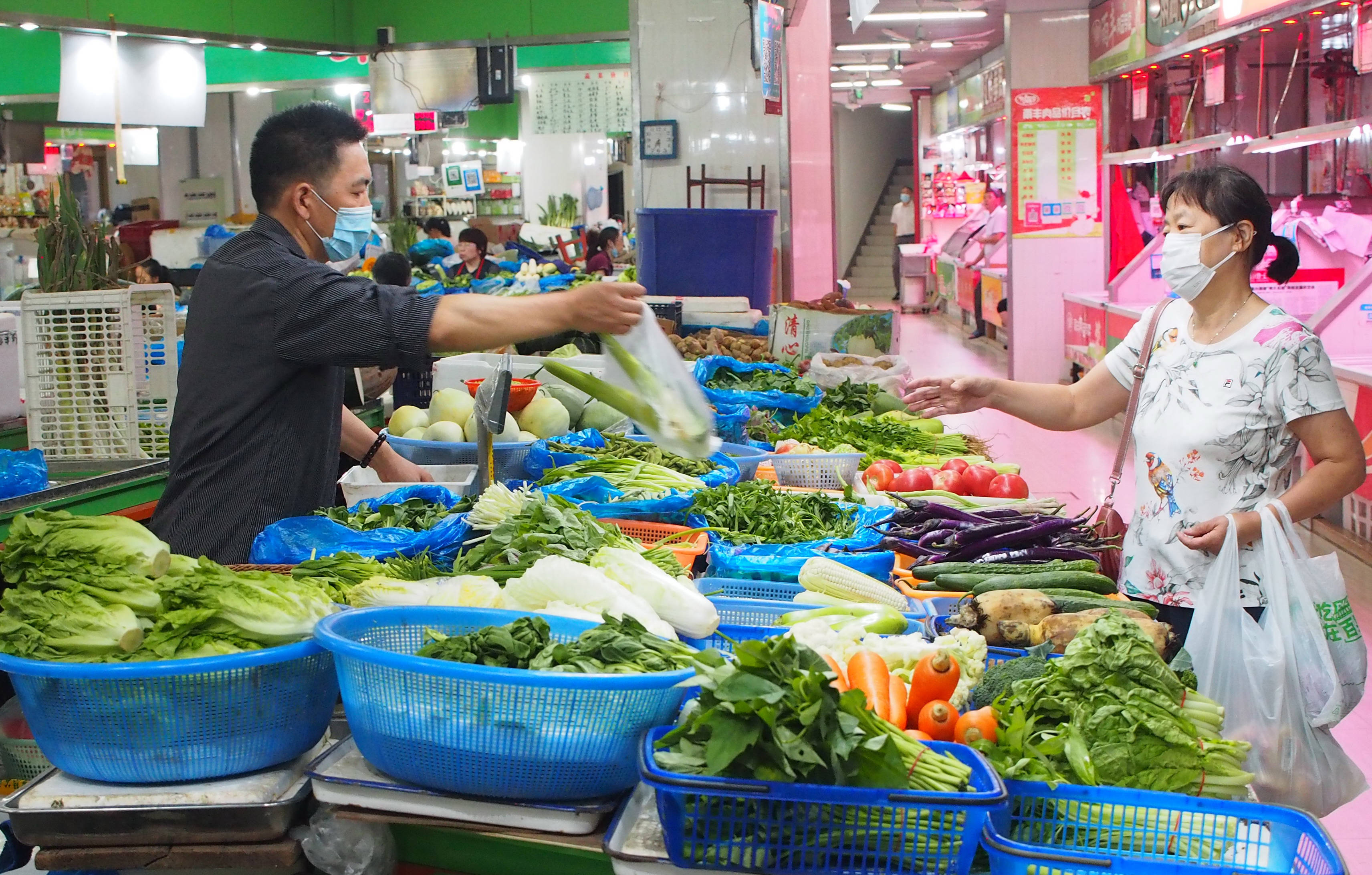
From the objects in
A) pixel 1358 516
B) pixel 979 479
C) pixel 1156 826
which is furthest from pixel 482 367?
pixel 1358 516

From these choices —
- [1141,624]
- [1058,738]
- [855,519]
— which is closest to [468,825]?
[1058,738]

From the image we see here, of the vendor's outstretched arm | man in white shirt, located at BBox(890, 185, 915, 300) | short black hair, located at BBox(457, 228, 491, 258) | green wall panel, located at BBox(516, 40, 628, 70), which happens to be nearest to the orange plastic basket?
the vendor's outstretched arm

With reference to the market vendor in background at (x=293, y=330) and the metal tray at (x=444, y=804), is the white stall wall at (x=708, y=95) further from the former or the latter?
the metal tray at (x=444, y=804)

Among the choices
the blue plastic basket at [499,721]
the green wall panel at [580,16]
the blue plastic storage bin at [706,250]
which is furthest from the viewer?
the green wall panel at [580,16]

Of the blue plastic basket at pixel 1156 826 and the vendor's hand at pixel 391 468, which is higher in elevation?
the vendor's hand at pixel 391 468

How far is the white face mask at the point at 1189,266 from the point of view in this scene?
3.11 meters

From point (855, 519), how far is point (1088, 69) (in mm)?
10934

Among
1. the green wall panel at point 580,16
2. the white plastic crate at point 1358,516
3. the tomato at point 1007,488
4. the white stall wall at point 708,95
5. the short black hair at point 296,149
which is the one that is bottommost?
the white plastic crate at point 1358,516

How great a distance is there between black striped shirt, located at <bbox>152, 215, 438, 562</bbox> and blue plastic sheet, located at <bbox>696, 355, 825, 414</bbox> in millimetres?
2485

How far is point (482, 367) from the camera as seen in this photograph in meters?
5.29

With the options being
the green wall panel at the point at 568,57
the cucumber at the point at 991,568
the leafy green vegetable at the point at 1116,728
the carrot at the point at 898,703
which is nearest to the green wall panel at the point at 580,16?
the green wall panel at the point at 568,57

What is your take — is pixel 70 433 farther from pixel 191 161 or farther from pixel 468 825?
pixel 191 161

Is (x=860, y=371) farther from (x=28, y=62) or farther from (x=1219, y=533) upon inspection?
(x=28, y=62)

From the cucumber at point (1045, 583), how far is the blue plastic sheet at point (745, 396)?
8.00 feet
